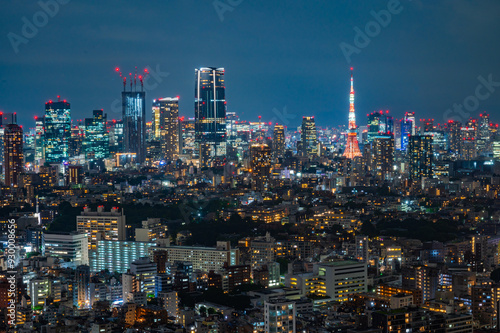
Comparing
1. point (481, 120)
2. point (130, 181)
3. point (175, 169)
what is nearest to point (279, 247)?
point (130, 181)

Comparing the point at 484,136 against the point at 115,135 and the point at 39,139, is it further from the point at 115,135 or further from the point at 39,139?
the point at 39,139

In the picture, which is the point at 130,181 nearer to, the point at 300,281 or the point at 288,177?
the point at 288,177

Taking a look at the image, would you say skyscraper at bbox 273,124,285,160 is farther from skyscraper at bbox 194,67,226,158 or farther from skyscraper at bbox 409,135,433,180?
skyscraper at bbox 409,135,433,180

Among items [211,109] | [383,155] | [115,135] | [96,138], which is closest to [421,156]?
[383,155]

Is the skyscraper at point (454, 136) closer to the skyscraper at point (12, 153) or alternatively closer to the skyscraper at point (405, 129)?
the skyscraper at point (405, 129)

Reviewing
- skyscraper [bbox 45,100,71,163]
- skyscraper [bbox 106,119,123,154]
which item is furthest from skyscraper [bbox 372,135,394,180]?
skyscraper [bbox 45,100,71,163]

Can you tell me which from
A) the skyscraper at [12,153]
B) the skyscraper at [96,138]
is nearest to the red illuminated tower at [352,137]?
the skyscraper at [96,138]
